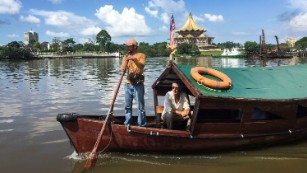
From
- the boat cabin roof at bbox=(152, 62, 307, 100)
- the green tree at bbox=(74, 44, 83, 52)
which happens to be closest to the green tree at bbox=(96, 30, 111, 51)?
the green tree at bbox=(74, 44, 83, 52)

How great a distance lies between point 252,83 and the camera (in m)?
8.59

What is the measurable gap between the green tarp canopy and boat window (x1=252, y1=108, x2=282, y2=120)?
372 mm

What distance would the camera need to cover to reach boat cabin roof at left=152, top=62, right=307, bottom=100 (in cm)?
764

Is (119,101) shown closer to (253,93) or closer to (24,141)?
(24,141)

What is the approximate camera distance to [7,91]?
19875 millimetres

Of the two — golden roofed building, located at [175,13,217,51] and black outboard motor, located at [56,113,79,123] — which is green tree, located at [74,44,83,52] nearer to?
golden roofed building, located at [175,13,217,51]

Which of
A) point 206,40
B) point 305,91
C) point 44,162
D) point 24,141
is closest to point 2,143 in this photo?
point 24,141

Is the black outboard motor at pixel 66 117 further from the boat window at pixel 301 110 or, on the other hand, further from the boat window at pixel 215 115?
the boat window at pixel 301 110

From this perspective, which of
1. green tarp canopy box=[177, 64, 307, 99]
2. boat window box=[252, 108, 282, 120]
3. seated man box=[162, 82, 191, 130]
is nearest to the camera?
green tarp canopy box=[177, 64, 307, 99]

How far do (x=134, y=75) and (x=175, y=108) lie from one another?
1.14 meters

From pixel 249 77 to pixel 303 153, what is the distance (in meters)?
2.02

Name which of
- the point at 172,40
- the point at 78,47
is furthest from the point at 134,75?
the point at 78,47

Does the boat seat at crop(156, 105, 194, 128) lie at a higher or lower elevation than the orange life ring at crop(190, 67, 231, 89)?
lower

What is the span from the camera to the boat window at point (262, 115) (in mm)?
8102
